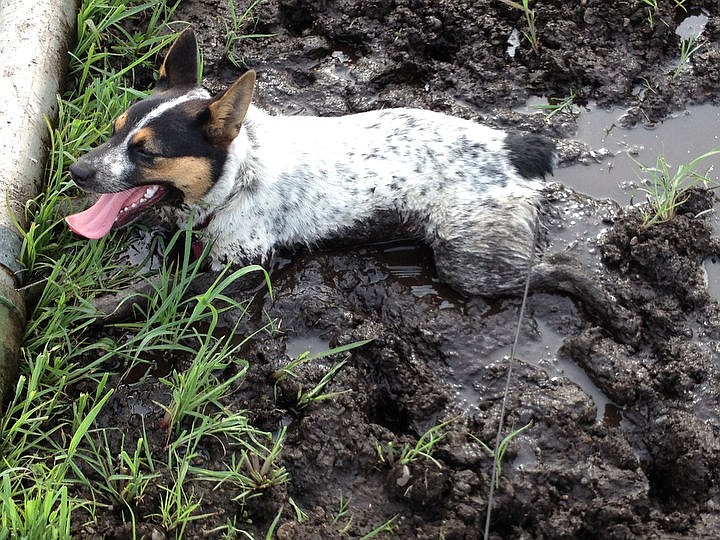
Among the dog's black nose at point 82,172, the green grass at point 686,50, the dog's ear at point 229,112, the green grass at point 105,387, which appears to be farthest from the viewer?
the green grass at point 686,50

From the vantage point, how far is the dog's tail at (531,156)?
168 inches

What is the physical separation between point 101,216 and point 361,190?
52.4 inches

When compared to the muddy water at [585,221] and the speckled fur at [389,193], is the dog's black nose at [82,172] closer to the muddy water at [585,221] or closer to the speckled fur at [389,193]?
the speckled fur at [389,193]

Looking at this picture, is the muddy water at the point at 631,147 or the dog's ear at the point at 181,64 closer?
the dog's ear at the point at 181,64

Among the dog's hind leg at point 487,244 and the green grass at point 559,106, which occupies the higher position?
the green grass at point 559,106

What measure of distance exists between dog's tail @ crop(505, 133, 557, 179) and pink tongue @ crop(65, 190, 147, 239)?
1.93m

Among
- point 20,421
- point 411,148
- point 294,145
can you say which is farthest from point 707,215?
point 20,421

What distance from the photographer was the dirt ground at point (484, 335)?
344cm

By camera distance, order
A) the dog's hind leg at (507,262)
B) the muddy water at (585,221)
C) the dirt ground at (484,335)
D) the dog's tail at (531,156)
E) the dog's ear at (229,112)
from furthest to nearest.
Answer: the dog's tail at (531,156), the dog's hind leg at (507,262), the muddy water at (585,221), the dog's ear at (229,112), the dirt ground at (484,335)

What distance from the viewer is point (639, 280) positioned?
4.27 meters

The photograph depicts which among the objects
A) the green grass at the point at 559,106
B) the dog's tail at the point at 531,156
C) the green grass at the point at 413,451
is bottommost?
the green grass at the point at 413,451

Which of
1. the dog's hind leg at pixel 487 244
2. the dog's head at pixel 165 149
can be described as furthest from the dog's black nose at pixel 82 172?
the dog's hind leg at pixel 487 244

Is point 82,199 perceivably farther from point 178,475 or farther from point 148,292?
point 178,475

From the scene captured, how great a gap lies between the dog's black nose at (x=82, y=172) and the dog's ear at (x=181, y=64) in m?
0.61
